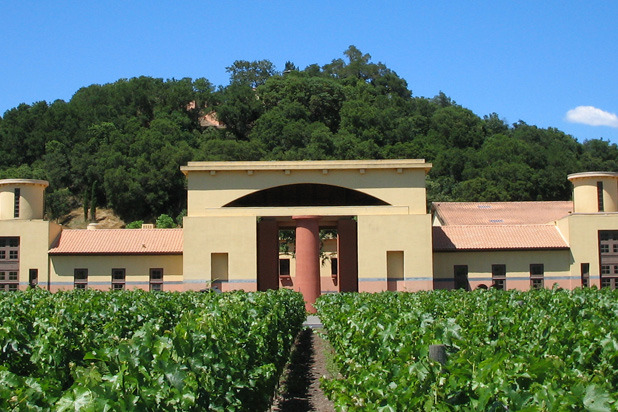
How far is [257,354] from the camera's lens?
12891 millimetres

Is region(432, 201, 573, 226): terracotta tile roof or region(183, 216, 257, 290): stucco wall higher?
region(432, 201, 573, 226): terracotta tile roof

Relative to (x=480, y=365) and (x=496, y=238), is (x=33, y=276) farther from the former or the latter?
(x=480, y=365)

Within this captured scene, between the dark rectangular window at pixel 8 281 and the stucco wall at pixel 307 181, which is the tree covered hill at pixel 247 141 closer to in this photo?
the stucco wall at pixel 307 181

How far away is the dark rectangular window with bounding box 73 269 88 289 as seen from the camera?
39.0 meters

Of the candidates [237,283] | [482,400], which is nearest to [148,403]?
[482,400]

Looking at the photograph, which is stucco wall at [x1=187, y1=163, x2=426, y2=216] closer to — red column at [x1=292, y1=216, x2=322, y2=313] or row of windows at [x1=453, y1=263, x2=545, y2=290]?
red column at [x1=292, y1=216, x2=322, y2=313]

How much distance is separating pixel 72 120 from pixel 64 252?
175ft

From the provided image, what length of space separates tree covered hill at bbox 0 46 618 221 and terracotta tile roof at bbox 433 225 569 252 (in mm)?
31330

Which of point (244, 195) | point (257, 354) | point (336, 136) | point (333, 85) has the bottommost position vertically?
point (257, 354)

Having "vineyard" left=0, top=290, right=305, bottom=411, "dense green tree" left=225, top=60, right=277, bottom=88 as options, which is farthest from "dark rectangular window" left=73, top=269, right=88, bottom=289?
"dense green tree" left=225, top=60, right=277, bottom=88

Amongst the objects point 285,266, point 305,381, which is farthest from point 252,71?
point 305,381

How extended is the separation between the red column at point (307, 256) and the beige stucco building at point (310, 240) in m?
0.05

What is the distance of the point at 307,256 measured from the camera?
38125 millimetres

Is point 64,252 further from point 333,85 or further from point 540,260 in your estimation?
point 333,85
